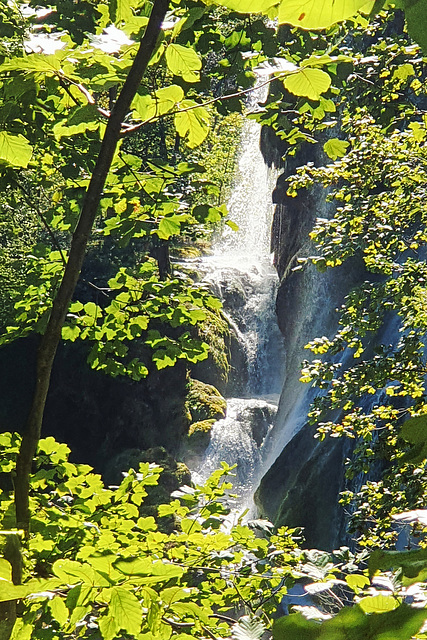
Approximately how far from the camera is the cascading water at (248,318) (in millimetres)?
15055

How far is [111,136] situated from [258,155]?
24285 millimetres

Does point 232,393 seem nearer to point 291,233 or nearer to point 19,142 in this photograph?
point 291,233

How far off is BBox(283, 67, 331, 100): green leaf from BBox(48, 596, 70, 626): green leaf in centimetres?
131

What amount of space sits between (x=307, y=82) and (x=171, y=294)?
1.85 m

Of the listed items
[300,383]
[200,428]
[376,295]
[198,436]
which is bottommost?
[198,436]

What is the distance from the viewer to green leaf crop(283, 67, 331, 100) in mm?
1275

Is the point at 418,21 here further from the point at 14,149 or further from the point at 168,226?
the point at 168,226

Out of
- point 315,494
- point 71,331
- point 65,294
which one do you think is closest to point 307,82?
point 65,294

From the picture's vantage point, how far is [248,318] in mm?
18922

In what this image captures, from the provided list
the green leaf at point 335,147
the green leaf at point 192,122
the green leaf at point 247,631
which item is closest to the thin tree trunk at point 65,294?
the green leaf at point 192,122

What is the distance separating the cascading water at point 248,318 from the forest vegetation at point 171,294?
960 cm

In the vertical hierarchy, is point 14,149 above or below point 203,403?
above

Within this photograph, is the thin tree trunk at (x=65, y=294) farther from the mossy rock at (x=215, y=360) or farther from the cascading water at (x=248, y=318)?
the mossy rock at (x=215, y=360)

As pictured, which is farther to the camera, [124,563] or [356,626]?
[124,563]
